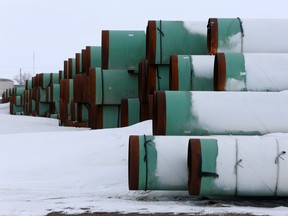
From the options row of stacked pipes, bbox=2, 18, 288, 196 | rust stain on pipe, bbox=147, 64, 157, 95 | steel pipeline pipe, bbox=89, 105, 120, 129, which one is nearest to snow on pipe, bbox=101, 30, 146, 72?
steel pipeline pipe, bbox=89, 105, 120, 129

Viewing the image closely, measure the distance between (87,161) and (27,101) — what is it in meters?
27.7

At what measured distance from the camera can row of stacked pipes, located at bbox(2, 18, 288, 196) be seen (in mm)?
5324

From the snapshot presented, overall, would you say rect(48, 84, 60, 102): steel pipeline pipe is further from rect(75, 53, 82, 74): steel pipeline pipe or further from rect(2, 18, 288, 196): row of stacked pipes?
rect(2, 18, 288, 196): row of stacked pipes

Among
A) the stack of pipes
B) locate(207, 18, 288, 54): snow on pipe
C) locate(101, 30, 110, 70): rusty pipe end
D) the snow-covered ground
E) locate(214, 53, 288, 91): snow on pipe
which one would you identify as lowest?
the snow-covered ground

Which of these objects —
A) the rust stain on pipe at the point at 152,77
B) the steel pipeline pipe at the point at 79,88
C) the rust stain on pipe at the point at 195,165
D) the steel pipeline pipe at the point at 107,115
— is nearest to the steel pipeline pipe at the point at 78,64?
the steel pipeline pipe at the point at 79,88

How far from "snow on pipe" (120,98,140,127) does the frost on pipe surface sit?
26.3ft

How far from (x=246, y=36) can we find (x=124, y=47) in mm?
5617

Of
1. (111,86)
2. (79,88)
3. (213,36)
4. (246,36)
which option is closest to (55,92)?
(79,88)

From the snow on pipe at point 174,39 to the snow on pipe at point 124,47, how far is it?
2.94 metres

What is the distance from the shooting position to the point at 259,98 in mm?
6207

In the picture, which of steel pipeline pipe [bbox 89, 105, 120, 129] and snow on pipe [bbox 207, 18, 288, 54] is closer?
snow on pipe [bbox 207, 18, 288, 54]

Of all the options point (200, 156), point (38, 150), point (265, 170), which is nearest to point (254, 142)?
point (265, 170)

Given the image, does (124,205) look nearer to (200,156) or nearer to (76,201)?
(76,201)

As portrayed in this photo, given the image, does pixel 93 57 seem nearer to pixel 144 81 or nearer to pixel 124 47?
pixel 124 47
